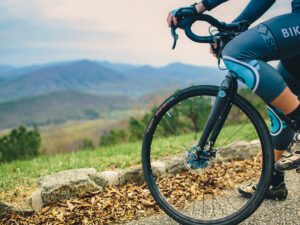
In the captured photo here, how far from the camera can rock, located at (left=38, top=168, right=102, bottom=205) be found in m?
2.41

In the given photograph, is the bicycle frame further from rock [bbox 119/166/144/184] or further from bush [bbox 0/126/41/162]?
bush [bbox 0/126/41/162]

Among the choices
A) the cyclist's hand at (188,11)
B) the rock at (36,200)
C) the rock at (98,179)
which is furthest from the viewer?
the rock at (98,179)

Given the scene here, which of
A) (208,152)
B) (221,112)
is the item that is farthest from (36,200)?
(221,112)

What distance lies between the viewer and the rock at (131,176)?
280 cm

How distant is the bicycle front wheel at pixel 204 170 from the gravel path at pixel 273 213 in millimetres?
138

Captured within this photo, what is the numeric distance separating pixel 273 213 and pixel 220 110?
100 centimetres

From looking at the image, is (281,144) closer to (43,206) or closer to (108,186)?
Result: (108,186)

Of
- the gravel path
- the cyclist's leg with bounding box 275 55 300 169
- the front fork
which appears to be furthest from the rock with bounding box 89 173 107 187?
the cyclist's leg with bounding box 275 55 300 169

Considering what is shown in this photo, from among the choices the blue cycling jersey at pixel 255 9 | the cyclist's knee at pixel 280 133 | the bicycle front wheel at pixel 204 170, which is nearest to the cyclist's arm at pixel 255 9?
the blue cycling jersey at pixel 255 9

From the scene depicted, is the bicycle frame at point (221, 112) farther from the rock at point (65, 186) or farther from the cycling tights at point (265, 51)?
the rock at point (65, 186)

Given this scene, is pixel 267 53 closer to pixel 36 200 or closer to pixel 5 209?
pixel 36 200

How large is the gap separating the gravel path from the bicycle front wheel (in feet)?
0.45

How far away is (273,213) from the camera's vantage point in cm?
206

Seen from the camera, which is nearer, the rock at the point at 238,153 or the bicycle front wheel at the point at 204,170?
the bicycle front wheel at the point at 204,170
